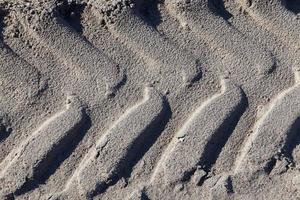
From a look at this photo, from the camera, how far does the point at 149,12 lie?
1.76 metres

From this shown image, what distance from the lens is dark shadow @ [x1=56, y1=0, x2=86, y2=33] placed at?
5.60 ft

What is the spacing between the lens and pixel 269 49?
1757mm

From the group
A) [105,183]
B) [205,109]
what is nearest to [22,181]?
[105,183]

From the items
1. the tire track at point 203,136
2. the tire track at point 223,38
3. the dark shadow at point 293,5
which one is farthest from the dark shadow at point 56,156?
the dark shadow at point 293,5

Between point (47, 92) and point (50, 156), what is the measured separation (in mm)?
190

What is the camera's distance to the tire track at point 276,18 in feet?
5.85

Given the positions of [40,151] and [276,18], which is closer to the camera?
[40,151]

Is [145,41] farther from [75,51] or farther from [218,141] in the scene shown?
[218,141]

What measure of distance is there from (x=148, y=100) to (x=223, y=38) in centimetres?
32

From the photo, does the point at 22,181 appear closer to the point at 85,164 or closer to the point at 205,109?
the point at 85,164

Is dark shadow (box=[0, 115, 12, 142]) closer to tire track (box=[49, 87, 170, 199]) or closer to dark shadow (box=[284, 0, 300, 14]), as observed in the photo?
tire track (box=[49, 87, 170, 199])

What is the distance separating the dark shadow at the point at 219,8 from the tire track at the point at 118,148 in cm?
35

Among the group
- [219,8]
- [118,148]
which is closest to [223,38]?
[219,8]

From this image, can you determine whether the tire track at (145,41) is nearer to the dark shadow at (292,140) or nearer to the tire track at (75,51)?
the tire track at (75,51)
